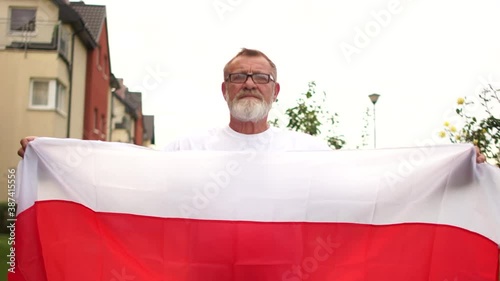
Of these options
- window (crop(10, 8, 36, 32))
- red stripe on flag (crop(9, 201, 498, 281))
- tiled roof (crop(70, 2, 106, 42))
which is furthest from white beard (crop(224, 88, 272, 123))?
tiled roof (crop(70, 2, 106, 42))

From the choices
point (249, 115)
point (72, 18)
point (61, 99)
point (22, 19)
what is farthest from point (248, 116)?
point (72, 18)

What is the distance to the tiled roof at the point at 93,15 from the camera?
2800cm

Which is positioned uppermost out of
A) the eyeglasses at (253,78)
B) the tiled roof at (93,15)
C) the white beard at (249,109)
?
the tiled roof at (93,15)

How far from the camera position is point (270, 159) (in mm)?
3613

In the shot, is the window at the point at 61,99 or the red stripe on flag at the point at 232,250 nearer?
the red stripe on flag at the point at 232,250

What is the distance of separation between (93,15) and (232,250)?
27.6 meters

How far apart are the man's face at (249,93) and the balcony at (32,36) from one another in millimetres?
17527

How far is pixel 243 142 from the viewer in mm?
3797

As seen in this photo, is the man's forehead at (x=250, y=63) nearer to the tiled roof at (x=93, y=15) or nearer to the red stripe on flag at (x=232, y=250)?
the red stripe on flag at (x=232, y=250)

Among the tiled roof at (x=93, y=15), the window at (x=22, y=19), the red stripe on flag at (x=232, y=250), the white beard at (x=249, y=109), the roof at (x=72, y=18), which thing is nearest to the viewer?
the red stripe on flag at (x=232, y=250)

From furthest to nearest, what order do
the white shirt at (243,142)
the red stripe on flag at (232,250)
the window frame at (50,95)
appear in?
the window frame at (50,95), the white shirt at (243,142), the red stripe on flag at (232,250)

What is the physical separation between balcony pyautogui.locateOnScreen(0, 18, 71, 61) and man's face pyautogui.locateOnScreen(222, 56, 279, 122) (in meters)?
17.5

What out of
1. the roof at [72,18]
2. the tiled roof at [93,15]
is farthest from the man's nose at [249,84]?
the tiled roof at [93,15]

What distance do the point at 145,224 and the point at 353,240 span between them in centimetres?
120
